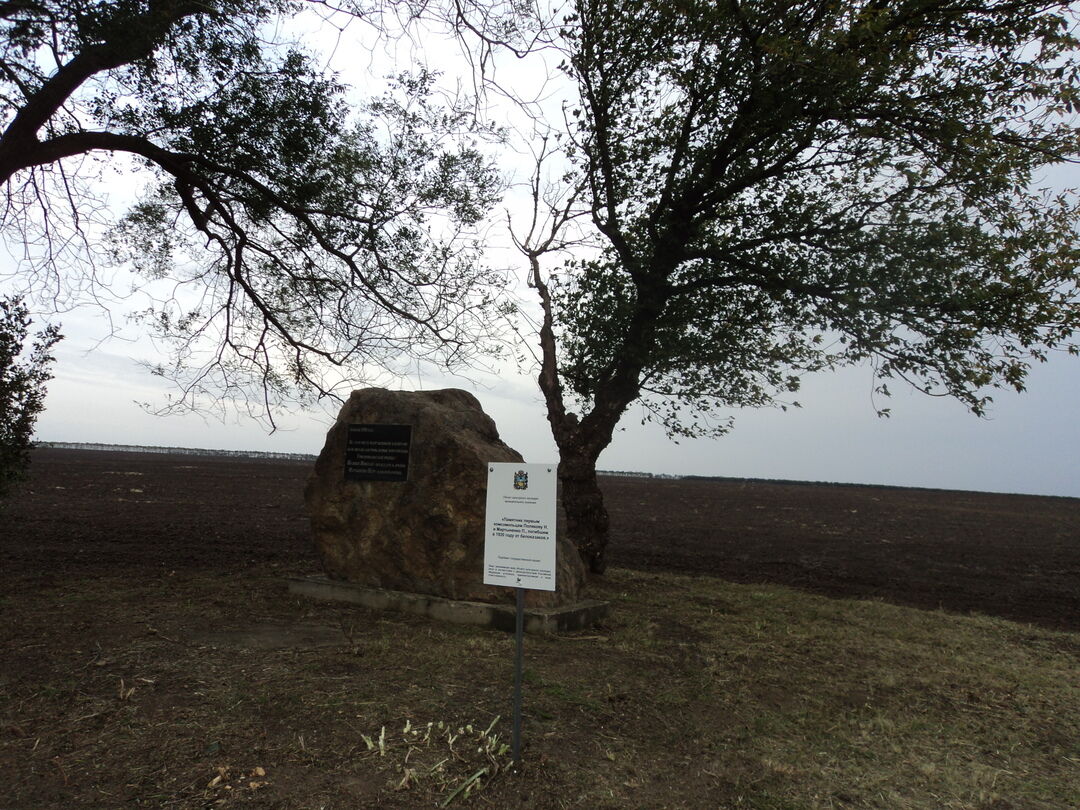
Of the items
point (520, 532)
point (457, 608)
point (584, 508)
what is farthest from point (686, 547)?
point (520, 532)

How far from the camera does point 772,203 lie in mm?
11641

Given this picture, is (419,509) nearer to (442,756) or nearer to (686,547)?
(442,756)

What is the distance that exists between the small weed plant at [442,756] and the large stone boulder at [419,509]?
3.43 metres

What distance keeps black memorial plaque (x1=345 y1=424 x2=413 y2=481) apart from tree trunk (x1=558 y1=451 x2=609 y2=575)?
4.08 meters

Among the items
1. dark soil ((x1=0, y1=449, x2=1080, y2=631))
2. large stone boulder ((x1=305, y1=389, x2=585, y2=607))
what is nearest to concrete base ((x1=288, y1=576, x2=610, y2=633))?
large stone boulder ((x1=305, y1=389, x2=585, y2=607))

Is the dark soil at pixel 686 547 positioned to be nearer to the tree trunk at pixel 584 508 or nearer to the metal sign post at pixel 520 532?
the tree trunk at pixel 584 508

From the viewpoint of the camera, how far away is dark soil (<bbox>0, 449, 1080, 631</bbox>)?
12727 millimetres

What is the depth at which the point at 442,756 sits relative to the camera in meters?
5.00

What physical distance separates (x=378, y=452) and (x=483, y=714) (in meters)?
4.38

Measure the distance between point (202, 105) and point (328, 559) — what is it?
5.93m

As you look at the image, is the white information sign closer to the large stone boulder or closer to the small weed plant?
the small weed plant

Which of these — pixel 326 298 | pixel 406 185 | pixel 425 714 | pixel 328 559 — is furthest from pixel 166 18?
pixel 425 714

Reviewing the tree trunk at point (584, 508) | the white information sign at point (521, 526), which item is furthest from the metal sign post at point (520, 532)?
the tree trunk at point (584, 508)

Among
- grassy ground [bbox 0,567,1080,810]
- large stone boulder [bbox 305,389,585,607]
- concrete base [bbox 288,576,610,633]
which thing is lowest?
grassy ground [bbox 0,567,1080,810]
